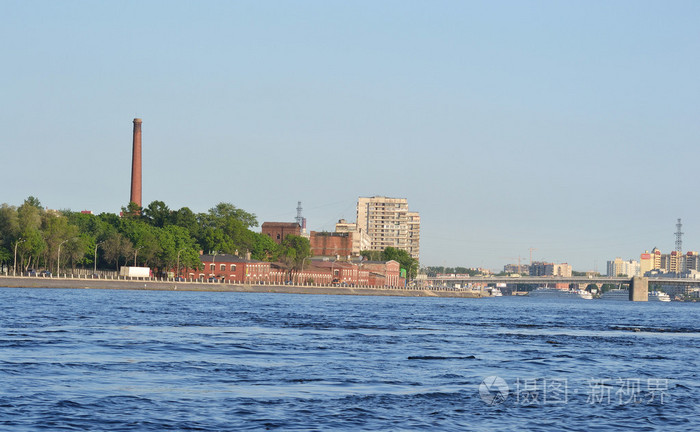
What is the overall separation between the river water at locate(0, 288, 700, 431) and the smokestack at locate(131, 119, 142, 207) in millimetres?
141524

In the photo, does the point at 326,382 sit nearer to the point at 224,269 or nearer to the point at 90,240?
the point at 90,240

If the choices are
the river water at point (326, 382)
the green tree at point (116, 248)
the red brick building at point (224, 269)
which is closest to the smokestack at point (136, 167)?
the red brick building at point (224, 269)

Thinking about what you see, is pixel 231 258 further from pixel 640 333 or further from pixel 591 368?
pixel 591 368

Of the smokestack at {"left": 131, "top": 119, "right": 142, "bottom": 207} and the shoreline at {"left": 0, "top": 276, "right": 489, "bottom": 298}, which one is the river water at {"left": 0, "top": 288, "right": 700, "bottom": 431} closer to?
the shoreline at {"left": 0, "top": 276, "right": 489, "bottom": 298}

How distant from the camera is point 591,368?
37.8 metres

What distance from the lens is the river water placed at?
23859 mm

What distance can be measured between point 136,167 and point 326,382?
168 metres

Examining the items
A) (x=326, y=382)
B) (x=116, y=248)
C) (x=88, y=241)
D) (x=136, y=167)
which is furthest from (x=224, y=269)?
(x=326, y=382)

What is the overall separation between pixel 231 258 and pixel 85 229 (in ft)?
99.4

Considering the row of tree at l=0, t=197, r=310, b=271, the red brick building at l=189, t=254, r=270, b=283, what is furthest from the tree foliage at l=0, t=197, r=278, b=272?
the red brick building at l=189, t=254, r=270, b=283

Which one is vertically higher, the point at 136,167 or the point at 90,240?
the point at 136,167

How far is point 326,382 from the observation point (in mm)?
30500

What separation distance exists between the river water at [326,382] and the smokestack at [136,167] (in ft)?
464

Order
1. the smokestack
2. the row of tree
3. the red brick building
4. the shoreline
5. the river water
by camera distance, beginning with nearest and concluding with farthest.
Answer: the river water
the shoreline
the row of tree
the red brick building
the smokestack
